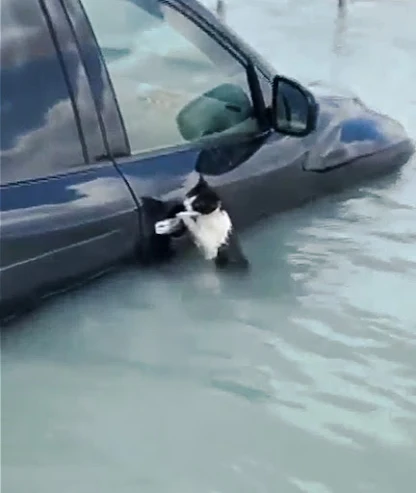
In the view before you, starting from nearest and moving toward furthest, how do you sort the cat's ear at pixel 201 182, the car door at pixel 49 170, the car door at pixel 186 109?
the car door at pixel 49 170 < the car door at pixel 186 109 < the cat's ear at pixel 201 182

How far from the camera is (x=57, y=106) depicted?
3668mm

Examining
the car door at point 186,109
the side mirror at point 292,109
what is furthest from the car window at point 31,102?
the side mirror at point 292,109

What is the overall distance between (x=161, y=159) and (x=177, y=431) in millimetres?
1152

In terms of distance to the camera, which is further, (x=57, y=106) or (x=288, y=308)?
(x=288, y=308)

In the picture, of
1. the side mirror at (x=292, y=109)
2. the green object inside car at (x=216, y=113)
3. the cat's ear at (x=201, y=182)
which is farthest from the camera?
the side mirror at (x=292, y=109)

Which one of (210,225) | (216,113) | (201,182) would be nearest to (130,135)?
(201,182)

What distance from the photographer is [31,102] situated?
141 inches

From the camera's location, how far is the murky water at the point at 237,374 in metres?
3.18

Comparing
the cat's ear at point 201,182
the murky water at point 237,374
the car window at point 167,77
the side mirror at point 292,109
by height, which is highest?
the car window at point 167,77

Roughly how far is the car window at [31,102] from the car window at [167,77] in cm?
28

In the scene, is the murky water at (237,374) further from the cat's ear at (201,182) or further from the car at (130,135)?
the cat's ear at (201,182)

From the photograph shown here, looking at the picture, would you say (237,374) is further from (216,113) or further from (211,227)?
(216,113)

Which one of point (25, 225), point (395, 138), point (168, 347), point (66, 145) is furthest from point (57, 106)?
point (395, 138)

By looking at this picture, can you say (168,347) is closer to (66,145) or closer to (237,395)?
(237,395)
